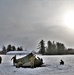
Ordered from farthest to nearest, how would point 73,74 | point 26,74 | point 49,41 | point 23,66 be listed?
point 49,41 → point 23,66 → point 26,74 → point 73,74

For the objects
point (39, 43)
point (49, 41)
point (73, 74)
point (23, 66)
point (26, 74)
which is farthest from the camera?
point (49, 41)

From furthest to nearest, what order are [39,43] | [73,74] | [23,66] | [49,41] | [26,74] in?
[49,41], [39,43], [23,66], [26,74], [73,74]

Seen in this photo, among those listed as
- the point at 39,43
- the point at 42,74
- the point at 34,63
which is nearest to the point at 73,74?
the point at 42,74

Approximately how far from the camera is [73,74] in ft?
88.7

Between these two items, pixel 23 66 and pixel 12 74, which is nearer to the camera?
pixel 12 74

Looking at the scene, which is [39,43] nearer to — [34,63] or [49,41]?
[49,41]

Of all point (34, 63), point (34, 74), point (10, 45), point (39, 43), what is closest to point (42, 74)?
point (34, 74)

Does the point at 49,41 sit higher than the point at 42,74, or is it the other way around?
the point at 49,41

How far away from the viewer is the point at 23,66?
4162 centimetres

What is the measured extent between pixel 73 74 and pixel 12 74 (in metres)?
7.90

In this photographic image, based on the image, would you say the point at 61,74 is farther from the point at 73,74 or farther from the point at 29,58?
the point at 29,58

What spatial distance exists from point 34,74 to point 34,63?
43.0 ft

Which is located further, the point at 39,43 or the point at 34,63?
the point at 39,43

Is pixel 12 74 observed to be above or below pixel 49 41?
below
